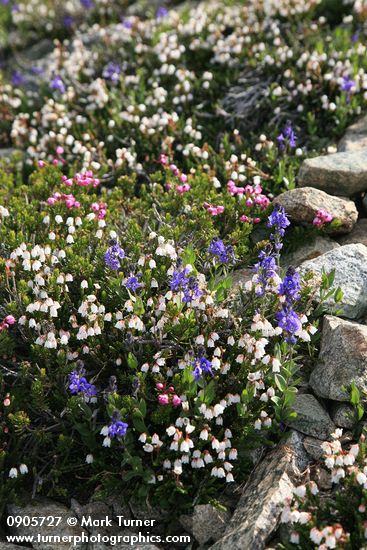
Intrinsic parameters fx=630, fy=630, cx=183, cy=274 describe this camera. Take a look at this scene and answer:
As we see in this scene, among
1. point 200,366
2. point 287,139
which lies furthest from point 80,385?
point 287,139

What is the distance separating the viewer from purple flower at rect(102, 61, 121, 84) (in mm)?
9924

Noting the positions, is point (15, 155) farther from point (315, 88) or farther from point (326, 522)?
point (326, 522)

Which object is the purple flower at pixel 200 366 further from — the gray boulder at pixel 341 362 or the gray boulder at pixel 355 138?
the gray boulder at pixel 355 138

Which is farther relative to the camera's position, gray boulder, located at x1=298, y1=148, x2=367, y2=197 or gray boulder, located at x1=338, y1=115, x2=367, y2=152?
gray boulder, located at x1=338, y1=115, x2=367, y2=152

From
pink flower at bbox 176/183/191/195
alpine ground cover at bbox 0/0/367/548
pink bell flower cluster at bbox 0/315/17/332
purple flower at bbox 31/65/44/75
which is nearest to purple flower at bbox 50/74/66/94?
alpine ground cover at bbox 0/0/367/548

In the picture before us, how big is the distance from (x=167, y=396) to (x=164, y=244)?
1680 millimetres

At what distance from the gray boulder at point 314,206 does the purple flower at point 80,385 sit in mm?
3022

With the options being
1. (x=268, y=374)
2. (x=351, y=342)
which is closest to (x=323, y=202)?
(x=351, y=342)

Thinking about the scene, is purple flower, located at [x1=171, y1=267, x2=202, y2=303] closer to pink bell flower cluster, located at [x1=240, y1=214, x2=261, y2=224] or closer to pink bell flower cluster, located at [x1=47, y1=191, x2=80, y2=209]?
pink bell flower cluster, located at [x1=240, y1=214, x2=261, y2=224]

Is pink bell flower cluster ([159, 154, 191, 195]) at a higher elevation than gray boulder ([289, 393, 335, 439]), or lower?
higher

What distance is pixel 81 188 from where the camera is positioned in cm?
777

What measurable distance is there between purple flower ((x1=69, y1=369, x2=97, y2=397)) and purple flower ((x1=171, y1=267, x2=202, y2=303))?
3.64 feet

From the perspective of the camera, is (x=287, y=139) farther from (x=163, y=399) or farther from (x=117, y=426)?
(x=117, y=426)

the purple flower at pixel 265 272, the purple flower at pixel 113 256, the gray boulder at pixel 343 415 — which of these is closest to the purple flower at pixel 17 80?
the purple flower at pixel 113 256
